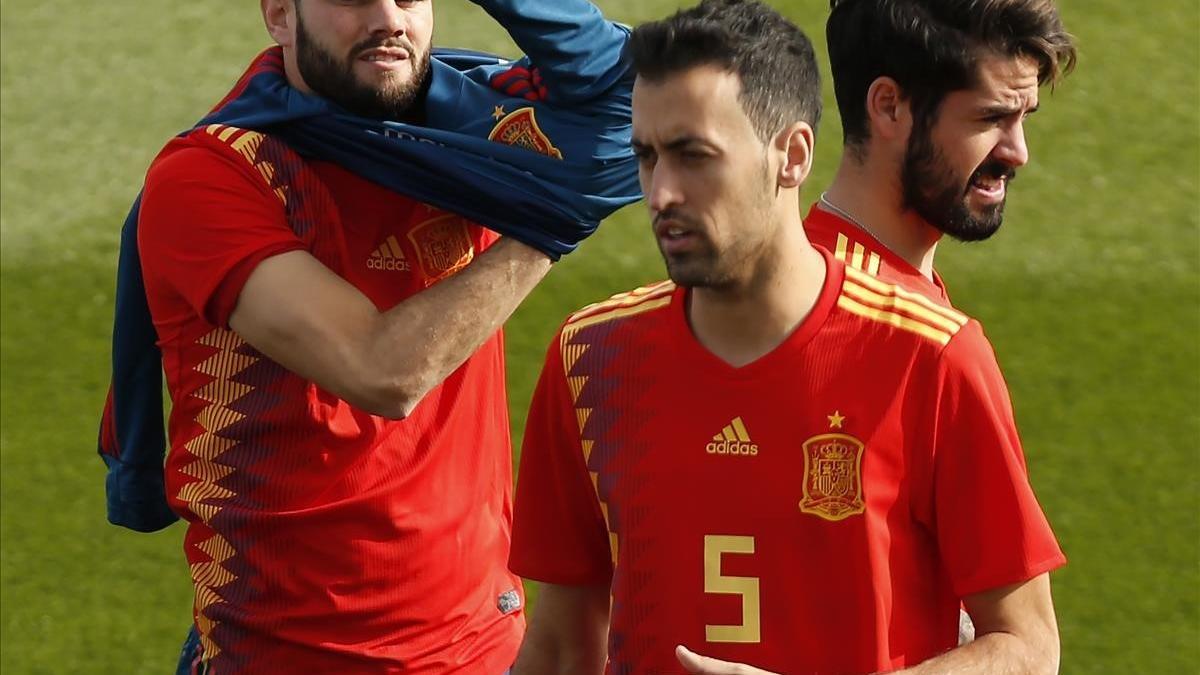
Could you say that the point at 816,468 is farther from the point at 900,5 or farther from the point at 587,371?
the point at 900,5

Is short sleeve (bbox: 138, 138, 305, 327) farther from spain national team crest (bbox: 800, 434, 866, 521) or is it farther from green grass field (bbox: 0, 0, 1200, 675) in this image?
green grass field (bbox: 0, 0, 1200, 675)

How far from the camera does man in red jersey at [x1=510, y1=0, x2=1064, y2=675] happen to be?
2.74 meters

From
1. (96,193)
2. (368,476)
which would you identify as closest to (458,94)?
(368,476)

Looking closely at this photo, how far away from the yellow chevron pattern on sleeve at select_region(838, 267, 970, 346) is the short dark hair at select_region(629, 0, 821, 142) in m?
Answer: 0.24

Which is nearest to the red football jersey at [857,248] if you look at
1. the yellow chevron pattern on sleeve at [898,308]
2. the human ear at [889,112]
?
the human ear at [889,112]

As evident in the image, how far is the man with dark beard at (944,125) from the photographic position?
11.4ft

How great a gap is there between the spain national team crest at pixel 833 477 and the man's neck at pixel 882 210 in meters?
0.76

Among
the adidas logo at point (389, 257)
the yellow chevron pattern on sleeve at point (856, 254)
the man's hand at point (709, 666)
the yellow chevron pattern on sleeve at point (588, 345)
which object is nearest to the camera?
the man's hand at point (709, 666)

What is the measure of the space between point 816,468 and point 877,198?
85 cm

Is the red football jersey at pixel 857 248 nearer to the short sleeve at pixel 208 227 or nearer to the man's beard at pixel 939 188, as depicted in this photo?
the man's beard at pixel 939 188

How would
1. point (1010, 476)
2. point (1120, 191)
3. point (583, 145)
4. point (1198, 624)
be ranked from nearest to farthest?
point (1010, 476)
point (583, 145)
point (1198, 624)
point (1120, 191)

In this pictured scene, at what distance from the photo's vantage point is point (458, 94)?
3.56 m

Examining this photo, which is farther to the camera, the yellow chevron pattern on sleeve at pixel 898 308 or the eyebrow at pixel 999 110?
the eyebrow at pixel 999 110

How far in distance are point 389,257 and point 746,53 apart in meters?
0.98
